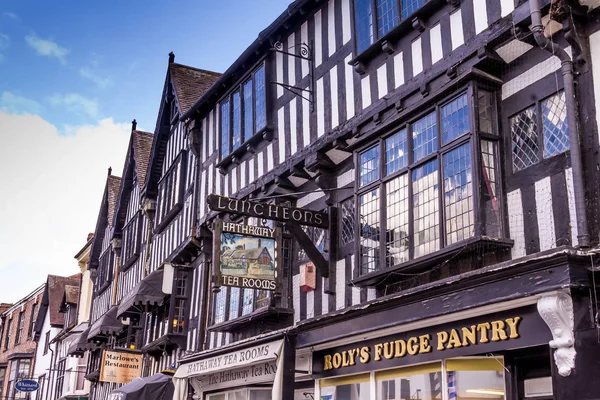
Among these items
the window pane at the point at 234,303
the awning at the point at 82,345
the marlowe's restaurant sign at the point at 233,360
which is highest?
the awning at the point at 82,345

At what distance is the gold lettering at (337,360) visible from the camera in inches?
428

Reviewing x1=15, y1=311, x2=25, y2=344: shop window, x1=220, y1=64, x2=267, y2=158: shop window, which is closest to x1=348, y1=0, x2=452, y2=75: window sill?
x1=220, y1=64, x2=267, y2=158: shop window

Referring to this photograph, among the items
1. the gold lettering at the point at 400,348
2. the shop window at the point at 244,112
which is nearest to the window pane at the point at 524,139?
the gold lettering at the point at 400,348

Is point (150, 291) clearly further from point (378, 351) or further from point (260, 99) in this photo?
point (378, 351)

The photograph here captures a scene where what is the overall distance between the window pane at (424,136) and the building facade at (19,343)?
34025mm

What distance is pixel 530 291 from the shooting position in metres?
7.25

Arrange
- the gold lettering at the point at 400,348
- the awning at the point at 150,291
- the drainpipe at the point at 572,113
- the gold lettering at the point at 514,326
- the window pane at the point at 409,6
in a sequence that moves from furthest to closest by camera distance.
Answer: the awning at the point at 150,291 → the window pane at the point at 409,6 → the gold lettering at the point at 400,348 → the gold lettering at the point at 514,326 → the drainpipe at the point at 572,113

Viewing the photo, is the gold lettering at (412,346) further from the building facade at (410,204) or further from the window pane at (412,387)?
the window pane at (412,387)

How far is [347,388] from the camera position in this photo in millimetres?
10820

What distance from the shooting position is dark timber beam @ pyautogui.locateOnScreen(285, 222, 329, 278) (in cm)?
1194

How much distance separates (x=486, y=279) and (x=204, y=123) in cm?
1199

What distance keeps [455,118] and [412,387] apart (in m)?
3.51

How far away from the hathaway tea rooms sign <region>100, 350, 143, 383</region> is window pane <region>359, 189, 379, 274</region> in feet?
39.3

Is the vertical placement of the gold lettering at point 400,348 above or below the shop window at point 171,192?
below
